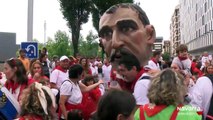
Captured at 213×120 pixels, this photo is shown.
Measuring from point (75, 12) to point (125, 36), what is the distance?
3018 centimetres

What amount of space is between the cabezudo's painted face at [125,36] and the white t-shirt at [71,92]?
2.21 m

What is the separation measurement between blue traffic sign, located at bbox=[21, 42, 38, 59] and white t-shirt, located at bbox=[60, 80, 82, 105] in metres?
3.95

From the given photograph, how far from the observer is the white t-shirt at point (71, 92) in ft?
20.5

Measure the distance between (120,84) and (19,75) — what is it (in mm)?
1792

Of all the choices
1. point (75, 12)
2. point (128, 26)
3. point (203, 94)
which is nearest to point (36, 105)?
point (128, 26)

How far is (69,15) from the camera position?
33625mm

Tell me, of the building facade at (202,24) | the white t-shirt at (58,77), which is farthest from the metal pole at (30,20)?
the building facade at (202,24)

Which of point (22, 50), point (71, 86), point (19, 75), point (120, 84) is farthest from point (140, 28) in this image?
point (22, 50)

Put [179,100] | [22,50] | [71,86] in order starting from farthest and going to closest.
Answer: [22,50], [71,86], [179,100]

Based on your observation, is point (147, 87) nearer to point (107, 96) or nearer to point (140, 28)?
point (140, 28)

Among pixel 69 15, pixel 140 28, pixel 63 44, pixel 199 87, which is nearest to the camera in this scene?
pixel 140 28

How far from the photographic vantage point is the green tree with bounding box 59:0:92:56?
108ft

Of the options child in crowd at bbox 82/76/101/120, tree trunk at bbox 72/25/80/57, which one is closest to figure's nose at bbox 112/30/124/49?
child in crowd at bbox 82/76/101/120

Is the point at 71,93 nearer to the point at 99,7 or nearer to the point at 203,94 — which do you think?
the point at 203,94
